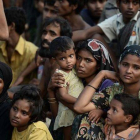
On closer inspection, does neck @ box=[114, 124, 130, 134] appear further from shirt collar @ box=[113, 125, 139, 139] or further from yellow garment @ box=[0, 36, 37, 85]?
yellow garment @ box=[0, 36, 37, 85]

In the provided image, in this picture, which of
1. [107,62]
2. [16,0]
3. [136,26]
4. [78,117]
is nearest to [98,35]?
[136,26]

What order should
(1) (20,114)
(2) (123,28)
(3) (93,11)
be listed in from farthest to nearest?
(3) (93,11), (2) (123,28), (1) (20,114)

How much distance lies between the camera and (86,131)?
172 inches

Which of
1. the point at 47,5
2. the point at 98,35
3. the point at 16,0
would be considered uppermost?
the point at 98,35

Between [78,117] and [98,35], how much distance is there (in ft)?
5.04

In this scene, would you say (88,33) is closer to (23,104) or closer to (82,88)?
(82,88)

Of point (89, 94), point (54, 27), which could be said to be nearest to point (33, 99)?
point (89, 94)

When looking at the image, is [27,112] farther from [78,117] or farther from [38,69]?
[38,69]

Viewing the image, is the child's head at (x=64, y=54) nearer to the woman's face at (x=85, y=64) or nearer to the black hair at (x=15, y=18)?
the woman's face at (x=85, y=64)

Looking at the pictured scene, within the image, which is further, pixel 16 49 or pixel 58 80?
pixel 16 49

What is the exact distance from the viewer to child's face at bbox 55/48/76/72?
4.83 meters

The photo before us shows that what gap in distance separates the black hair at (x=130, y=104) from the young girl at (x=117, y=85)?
6.8 inches

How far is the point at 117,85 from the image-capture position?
4492 millimetres

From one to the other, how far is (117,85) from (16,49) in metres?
2.64
